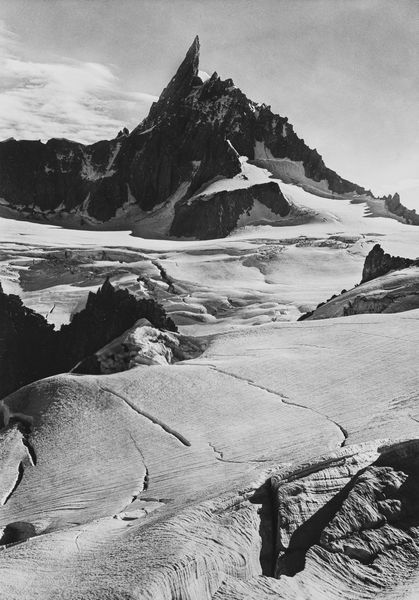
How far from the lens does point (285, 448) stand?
9.30 metres

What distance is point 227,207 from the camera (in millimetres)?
102000

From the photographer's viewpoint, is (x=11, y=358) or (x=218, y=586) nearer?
(x=218, y=586)

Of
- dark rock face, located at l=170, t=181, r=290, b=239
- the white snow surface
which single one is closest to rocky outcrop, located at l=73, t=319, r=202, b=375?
the white snow surface

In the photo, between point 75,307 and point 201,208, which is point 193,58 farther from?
point 75,307

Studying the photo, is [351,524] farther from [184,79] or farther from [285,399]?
→ [184,79]

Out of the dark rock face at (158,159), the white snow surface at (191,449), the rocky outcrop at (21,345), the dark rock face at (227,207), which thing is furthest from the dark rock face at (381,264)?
the dark rock face at (158,159)

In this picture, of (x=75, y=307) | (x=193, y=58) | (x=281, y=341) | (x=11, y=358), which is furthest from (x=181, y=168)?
(x=281, y=341)

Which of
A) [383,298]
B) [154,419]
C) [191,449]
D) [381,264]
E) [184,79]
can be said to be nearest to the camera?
[191,449]

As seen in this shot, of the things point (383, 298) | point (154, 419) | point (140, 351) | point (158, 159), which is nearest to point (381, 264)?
point (383, 298)

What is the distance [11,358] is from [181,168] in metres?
94.6

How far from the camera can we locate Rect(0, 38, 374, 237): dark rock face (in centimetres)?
12288

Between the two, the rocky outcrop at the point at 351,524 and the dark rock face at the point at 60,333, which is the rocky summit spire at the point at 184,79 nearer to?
the dark rock face at the point at 60,333

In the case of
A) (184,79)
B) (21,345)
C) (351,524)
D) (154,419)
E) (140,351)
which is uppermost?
(184,79)

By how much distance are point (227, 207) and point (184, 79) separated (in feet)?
191
